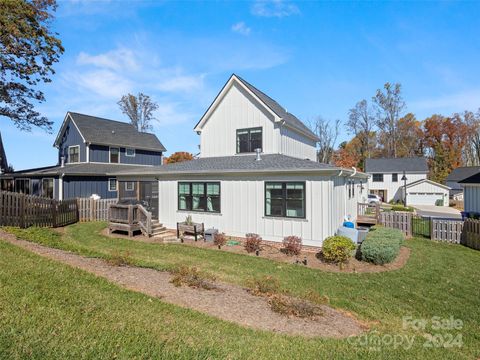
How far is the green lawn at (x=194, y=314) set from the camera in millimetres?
3521

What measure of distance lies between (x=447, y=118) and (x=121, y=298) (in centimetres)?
6711

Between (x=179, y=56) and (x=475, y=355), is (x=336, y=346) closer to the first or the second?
(x=475, y=355)

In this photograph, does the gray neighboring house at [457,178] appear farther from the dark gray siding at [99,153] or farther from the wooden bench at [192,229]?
the dark gray siding at [99,153]

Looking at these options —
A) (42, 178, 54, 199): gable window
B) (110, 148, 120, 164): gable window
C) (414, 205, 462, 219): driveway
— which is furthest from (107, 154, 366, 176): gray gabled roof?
(414, 205, 462, 219): driveway

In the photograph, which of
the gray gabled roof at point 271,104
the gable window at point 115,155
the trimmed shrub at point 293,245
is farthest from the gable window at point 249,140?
the gable window at point 115,155

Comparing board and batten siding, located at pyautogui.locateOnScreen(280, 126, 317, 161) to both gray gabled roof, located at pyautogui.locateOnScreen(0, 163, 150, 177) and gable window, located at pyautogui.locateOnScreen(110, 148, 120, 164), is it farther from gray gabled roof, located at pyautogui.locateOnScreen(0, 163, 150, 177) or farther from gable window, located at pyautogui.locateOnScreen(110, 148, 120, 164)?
gable window, located at pyautogui.locateOnScreen(110, 148, 120, 164)

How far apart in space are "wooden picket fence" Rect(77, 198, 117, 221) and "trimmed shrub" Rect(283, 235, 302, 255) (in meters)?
13.1

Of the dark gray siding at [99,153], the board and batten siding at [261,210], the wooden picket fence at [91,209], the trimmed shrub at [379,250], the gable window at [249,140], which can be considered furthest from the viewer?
the dark gray siding at [99,153]

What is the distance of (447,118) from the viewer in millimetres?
53375

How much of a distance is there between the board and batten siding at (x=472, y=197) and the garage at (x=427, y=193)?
23.4 metres

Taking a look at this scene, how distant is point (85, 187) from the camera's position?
22.2 meters

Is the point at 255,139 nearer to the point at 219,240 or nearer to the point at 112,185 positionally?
the point at 219,240

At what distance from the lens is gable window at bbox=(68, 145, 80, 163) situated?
82.8 ft

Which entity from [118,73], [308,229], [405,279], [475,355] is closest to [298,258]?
[308,229]
